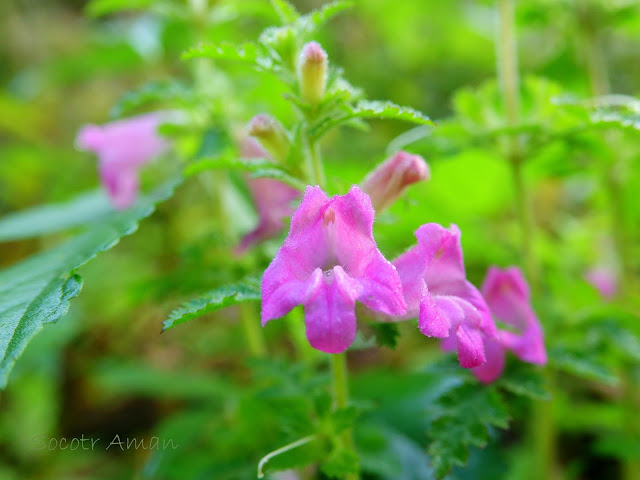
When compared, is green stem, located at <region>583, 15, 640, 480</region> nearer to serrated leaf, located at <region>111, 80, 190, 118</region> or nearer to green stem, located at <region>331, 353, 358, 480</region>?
green stem, located at <region>331, 353, 358, 480</region>

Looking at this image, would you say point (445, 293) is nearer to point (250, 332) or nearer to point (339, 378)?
point (339, 378)

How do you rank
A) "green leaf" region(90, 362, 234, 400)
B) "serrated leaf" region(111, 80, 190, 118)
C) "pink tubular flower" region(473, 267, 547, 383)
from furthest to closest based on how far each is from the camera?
"green leaf" region(90, 362, 234, 400) → "serrated leaf" region(111, 80, 190, 118) → "pink tubular flower" region(473, 267, 547, 383)

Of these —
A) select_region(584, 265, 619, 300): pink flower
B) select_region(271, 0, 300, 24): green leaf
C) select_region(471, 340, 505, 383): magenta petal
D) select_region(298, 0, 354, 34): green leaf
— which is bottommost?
select_region(471, 340, 505, 383): magenta petal

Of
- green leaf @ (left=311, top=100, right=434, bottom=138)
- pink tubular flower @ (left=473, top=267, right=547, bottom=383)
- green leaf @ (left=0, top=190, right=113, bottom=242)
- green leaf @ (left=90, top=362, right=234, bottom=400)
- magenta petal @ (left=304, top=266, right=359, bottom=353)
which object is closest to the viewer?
magenta petal @ (left=304, top=266, right=359, bottom=353)

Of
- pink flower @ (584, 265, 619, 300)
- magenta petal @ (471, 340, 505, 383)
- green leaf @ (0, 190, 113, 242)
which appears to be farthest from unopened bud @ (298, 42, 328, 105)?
pink flower @ (584, 265, 619, 300)

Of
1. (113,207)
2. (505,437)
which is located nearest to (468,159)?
(505,437)

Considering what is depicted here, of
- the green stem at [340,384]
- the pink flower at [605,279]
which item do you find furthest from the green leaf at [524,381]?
the pink flower at [605,279]

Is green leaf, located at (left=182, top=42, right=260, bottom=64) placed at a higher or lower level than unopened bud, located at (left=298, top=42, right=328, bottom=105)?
higher

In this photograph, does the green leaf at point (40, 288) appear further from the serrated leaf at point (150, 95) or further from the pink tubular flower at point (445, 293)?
the pink tubular flower at point (445, 293)

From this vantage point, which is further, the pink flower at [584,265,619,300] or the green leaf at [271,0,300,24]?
the pink flower at [584,265,619,300]
